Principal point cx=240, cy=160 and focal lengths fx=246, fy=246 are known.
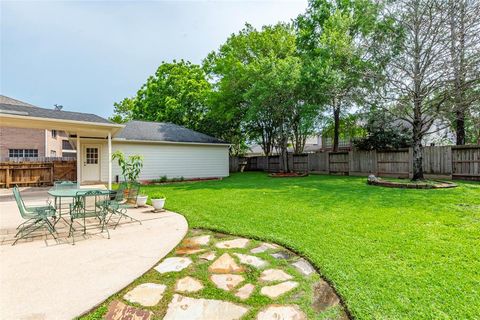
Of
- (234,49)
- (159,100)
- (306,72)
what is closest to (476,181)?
(306,72)

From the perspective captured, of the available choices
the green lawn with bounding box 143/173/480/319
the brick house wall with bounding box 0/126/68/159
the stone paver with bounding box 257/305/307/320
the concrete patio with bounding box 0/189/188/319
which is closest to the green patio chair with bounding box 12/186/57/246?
the concrete patio with bounding box 0/189/188/319

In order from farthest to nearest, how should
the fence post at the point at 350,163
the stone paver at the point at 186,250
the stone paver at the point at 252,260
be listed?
the fence post at the point at 350,163 < the stone paver at the point at 186,250 < the stone paver at the point at 252,260

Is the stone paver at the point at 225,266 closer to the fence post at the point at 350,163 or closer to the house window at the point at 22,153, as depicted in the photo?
the fence post at the point at 350,163

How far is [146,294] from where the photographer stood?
9.09 feet

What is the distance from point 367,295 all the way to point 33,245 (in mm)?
5235

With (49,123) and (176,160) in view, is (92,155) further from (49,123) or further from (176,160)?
(49,123)

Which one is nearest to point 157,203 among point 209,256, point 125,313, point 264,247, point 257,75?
point 209,256

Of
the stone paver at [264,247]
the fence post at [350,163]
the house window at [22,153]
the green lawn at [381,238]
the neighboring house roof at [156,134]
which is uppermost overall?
the neighboring house roof at [156,134]

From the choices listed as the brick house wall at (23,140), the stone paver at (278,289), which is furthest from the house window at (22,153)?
the stone paver at (278,289)

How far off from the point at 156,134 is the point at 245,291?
561 inches

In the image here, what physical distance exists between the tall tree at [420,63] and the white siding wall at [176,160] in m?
11.1

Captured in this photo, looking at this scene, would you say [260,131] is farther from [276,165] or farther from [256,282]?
[256,282]

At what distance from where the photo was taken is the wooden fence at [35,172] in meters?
12.9

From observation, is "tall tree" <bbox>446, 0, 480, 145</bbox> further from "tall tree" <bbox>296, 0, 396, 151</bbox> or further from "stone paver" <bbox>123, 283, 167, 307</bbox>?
"stone paver" <bbox>123, 283, 167, 307</bbox>
